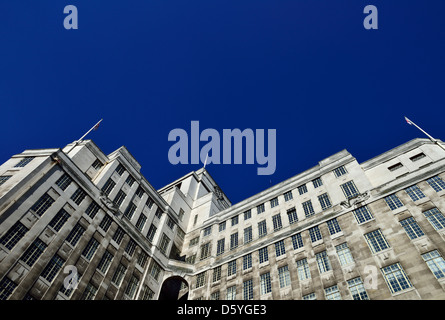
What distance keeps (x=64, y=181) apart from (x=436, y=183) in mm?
46121

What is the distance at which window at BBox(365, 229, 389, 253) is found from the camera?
3191 cm

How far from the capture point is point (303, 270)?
116 ft

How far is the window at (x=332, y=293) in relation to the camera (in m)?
30.8

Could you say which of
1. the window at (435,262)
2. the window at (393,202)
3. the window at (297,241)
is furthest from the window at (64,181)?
the window at (435,262)

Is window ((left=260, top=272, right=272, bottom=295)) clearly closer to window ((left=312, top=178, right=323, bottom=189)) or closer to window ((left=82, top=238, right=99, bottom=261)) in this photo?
window ((left=312, top=178, right=323, bottom=189))

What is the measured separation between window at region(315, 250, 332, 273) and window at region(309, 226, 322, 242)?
7.66 ft

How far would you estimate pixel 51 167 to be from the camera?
39062mm

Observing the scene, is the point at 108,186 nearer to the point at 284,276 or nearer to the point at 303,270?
the point at 284,276

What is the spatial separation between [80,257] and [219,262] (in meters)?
19.0

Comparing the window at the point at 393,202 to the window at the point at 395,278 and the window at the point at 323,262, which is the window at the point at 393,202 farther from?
the window at the point at 323,262

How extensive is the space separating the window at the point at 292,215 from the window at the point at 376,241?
35.6ft

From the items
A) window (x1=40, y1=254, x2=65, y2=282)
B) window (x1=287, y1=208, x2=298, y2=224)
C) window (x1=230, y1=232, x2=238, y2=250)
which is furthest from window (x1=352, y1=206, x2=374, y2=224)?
window (x1=40, y1=254, x2=65, y2=282)

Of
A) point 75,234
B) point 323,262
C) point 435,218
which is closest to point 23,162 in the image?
point 75,234
